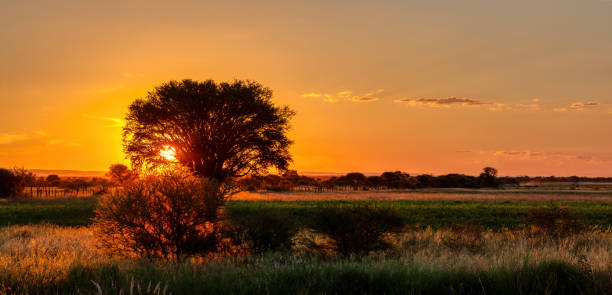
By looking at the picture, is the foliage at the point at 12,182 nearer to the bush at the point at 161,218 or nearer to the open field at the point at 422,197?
the open field at the point at 422,197

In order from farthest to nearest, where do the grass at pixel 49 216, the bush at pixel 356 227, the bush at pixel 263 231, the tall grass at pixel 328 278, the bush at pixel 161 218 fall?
the grass at pixel 49 216 < the bush at pixel 356 227 < the bush at pixel 263 231 < the bush at pixel 161 218 < the tall grass at pixel 328 278

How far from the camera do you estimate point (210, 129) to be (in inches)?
1593

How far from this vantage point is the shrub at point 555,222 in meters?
17.1

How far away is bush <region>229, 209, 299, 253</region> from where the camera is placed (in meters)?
12.4

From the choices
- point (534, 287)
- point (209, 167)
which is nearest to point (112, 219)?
point (534, 287)

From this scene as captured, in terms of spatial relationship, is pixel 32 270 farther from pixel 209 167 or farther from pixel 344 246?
pixel 209 167

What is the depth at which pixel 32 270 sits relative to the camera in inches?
325

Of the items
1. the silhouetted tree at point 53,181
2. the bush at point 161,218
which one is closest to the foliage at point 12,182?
the silhouetted tree at point 53,181

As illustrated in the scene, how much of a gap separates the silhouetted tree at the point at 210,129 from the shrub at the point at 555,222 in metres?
27.0

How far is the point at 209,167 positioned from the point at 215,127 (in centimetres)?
351

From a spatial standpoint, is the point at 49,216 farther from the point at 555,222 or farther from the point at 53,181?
the point at 53,181

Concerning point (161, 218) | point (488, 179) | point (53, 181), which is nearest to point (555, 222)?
point (161, 218)

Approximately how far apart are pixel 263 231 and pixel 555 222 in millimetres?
11927

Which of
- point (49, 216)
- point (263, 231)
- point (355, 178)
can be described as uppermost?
point (355, 178)
